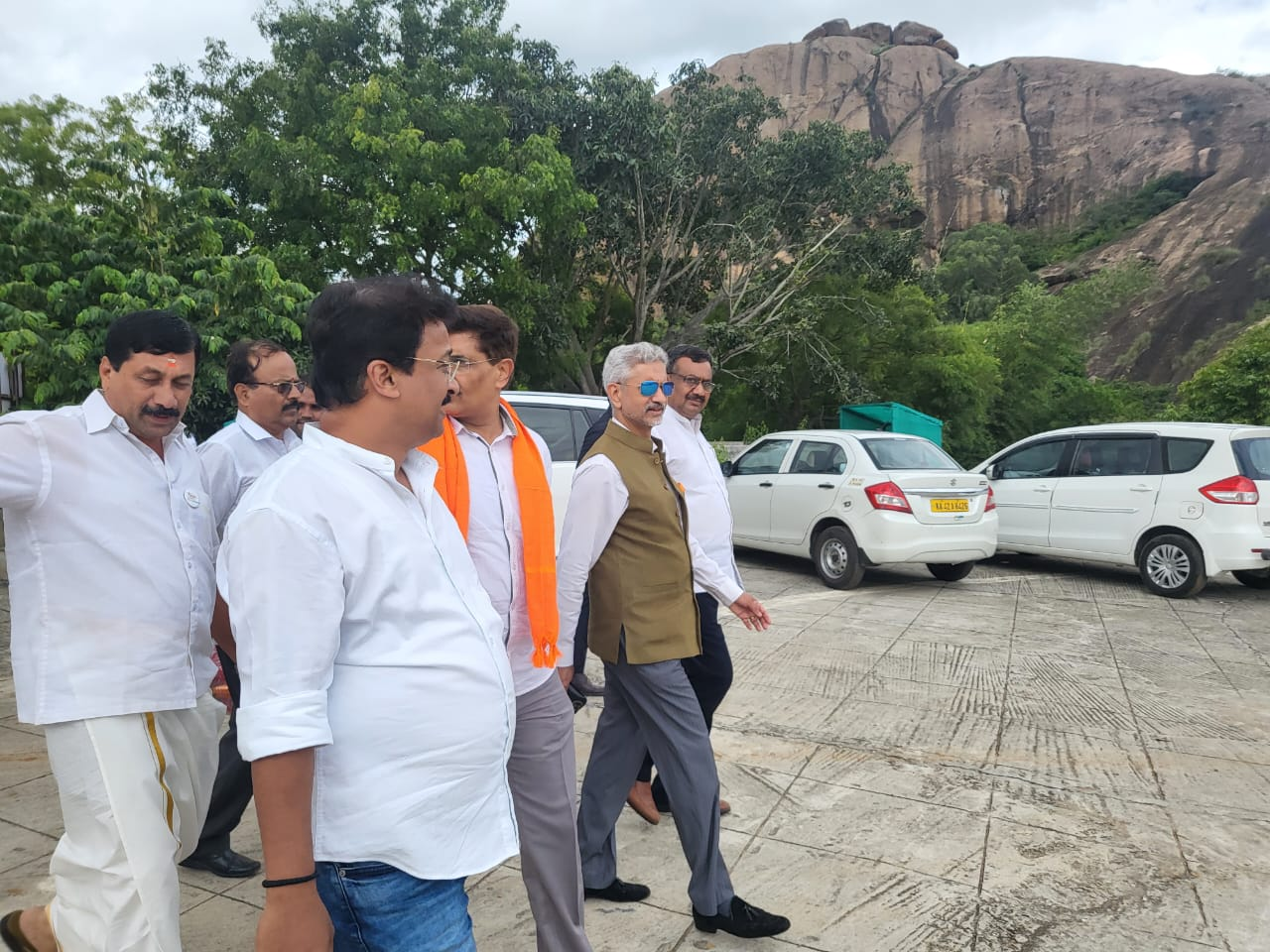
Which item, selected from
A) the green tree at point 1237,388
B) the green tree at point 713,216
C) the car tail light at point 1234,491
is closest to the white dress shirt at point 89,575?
the car tail light at point 1234,491

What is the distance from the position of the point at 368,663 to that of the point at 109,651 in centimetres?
108

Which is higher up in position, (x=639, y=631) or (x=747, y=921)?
(x=639, y=631)

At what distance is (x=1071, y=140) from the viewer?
216ft

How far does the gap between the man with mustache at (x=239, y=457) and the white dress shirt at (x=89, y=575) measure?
67 centimetres

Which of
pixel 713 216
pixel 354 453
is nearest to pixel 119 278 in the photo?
pixel 354 453

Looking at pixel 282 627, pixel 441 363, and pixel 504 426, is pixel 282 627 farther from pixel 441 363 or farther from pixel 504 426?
pixel 504 426

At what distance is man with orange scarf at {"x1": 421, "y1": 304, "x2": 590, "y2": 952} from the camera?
233cm

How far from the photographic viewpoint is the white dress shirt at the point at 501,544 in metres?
2.37

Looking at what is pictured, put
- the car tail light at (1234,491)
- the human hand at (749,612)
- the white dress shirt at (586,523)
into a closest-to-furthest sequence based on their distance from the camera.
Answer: the white dress shirt at (586,523)
the human hand at (749,612)
the car tail light at (1234,491)

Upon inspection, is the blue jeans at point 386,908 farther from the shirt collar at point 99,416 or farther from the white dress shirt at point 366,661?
the shirt collar at point 99,416

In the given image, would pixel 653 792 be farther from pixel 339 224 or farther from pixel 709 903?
pixel 339 224

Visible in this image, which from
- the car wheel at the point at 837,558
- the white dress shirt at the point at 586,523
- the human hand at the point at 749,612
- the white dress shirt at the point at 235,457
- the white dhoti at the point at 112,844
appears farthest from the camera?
the car wheel at the point at 837,558

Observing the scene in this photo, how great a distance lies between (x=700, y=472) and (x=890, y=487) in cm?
565

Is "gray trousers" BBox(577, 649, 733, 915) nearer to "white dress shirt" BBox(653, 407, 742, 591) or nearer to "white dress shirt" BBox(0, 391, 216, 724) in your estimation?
"white dress shirt" BBox(653, 407, 742, 591)
